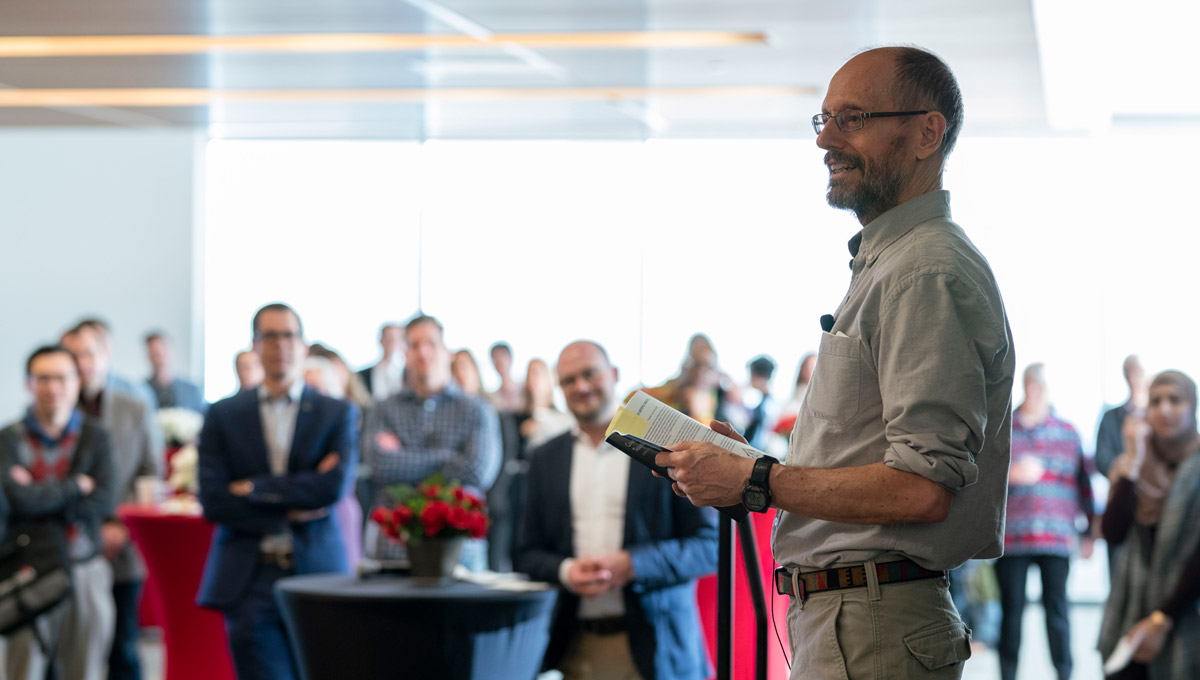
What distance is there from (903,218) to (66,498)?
401 cm

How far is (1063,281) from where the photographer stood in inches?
384

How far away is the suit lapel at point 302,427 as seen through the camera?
14.4ft

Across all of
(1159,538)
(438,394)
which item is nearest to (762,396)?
(438,394)

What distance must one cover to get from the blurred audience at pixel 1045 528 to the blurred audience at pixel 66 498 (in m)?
4.14

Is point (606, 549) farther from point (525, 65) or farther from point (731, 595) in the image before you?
point (525, 65)

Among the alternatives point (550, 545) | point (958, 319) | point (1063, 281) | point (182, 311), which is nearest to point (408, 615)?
point (550, 545)

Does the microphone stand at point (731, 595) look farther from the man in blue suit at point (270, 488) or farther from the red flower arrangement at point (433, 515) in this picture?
the man in blue suit at point (270, 488)

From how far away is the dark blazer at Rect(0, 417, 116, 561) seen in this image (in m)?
4.71

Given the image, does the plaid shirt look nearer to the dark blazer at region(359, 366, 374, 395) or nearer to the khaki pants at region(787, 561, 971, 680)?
the khaki pants at region(787, 561, 971, 680)

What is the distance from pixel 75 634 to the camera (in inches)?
199

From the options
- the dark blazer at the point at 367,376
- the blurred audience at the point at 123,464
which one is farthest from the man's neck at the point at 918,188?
the dark blazer at the point at 367,376

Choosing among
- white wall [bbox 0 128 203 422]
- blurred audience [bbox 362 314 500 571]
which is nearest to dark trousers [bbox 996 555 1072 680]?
blurred audience [bbox 362 314 500 571]

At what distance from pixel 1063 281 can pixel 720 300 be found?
9.83 feet

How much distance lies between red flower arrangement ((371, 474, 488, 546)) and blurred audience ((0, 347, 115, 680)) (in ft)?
5.52
